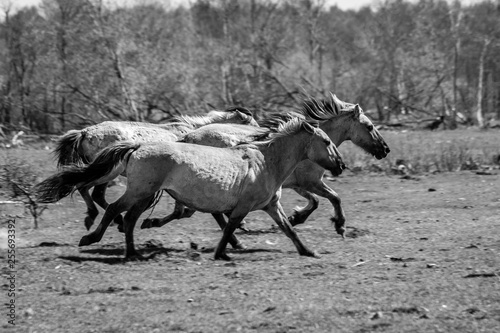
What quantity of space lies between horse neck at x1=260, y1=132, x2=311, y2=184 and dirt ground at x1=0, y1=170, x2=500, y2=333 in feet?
2.90

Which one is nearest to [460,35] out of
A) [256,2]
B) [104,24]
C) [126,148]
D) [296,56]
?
[296,56]

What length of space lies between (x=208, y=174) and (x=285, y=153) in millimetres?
1004

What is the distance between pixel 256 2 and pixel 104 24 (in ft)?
57.0

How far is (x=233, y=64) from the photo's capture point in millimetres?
28797

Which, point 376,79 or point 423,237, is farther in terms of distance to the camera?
point 376,79

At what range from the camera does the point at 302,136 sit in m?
9.55

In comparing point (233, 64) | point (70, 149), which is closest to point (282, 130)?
point (70, 149)

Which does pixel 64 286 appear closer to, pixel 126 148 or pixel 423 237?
pixel 126 148

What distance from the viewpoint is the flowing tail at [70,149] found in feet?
36.4

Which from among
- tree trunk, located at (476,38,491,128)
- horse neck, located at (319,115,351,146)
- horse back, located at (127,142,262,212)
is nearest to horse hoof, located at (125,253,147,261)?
horse back, located at (127,142,262,212)

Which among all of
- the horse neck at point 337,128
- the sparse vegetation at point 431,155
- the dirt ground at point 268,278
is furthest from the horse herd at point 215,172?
the sparse vegetation at point 431,155

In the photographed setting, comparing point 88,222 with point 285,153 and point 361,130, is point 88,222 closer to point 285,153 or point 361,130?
point 285,153

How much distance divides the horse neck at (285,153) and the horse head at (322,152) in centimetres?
6

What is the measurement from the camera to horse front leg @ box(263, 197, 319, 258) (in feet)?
30.2
